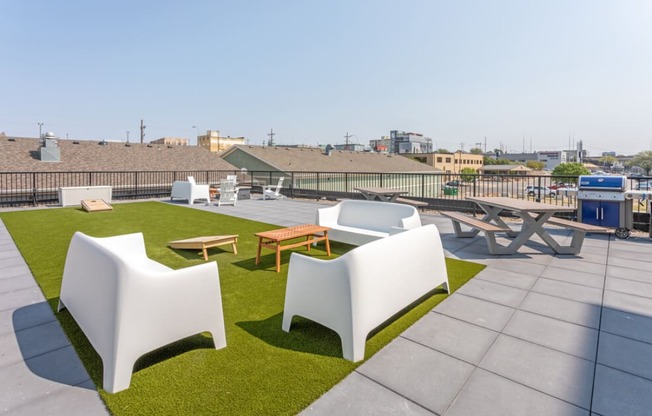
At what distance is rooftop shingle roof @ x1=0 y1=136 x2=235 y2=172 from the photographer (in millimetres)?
16172

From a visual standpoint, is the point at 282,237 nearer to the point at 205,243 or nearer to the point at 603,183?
the point at 205,243

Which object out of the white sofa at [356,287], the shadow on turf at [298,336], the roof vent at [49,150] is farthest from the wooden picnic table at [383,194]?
the roof vent at [49,150]

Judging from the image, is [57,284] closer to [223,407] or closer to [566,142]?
[223,407]

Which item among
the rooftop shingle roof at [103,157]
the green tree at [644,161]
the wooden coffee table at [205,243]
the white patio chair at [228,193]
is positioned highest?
the green tree at [644,161]

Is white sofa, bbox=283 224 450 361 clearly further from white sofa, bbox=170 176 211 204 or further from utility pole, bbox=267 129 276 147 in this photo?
utility pole, bbox=267 129 276 147

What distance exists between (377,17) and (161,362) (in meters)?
11.0

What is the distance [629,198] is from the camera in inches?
231

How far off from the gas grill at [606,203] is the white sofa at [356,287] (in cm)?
517

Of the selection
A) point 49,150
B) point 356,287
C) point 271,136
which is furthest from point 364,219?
point 271,136

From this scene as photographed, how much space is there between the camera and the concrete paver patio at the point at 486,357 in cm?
180

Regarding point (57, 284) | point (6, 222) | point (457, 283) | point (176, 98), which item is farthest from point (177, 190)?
point (176, 98)

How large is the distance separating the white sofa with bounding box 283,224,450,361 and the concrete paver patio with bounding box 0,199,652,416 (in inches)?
9.1

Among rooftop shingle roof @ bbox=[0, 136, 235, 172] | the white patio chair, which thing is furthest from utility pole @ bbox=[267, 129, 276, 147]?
the white patio chair

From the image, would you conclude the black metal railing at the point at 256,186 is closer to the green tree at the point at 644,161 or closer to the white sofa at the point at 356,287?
the white sofa at the point at 356,287
